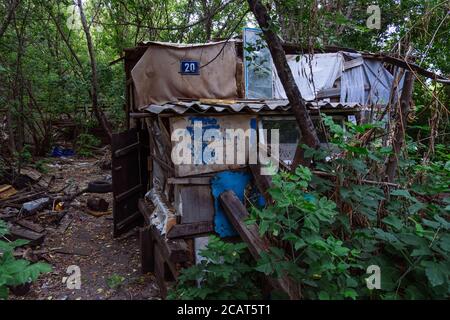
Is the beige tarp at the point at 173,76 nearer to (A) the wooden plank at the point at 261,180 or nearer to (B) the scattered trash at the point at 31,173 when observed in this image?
(A) the wooden plank at the point at 261,180

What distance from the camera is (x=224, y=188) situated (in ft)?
14.6

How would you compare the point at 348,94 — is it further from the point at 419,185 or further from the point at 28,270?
the point at 28,270

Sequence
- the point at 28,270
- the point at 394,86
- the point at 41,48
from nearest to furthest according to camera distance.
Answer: the point at 28,270 < the point at 394,86 < the point at 41,48

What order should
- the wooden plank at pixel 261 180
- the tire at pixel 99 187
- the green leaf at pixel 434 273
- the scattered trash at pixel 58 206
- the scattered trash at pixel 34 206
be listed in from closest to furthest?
the green leaf at pixel 434 273 < the wooden plank at pixel 261 180 < the scattered trash at pixel 34 206 < the scattered trash at pixel 58 206 < the tire at pixel 99 187

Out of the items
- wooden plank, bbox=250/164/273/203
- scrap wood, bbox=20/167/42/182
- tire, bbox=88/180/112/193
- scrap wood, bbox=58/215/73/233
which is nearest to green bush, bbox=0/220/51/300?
wooden plank, bbox=250/164/273/203

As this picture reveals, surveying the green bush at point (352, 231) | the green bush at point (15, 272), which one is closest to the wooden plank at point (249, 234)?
the green bush at point (352, 231)

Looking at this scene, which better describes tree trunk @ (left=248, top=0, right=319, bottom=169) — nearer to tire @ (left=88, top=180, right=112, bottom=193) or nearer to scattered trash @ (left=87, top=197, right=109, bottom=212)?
scattered trash @ (left=87, top=197, right=109, bottom=212)

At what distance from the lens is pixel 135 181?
6691 millimetres

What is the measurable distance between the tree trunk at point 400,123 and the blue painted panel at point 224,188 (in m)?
1.98

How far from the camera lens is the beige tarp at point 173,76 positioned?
624 centimetres

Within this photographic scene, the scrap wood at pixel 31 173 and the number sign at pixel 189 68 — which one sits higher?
the number sign at pixel 189 68

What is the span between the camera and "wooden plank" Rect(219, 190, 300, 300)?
2528mm
